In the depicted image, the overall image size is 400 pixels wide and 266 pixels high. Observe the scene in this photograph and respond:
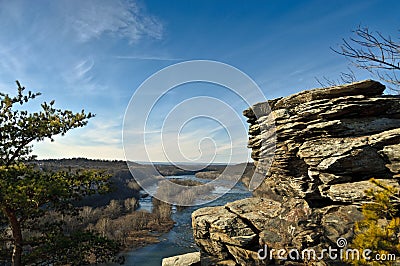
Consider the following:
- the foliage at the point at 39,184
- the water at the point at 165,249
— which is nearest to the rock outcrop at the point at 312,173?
the foliage at the point at 39,184

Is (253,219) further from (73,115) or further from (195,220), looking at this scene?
(73,115)

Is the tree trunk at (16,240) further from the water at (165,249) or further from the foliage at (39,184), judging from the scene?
the water at (165,249)

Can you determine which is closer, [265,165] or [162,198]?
[265,165]

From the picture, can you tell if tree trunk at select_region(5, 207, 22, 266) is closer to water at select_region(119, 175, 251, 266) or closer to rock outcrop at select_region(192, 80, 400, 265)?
rock outcrop at select_region(192, 80, 400, 265)

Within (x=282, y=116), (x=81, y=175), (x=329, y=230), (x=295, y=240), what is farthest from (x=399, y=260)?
(x=81, y=175)

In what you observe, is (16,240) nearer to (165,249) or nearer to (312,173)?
(312,173)

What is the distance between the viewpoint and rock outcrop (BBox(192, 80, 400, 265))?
8.46 meters

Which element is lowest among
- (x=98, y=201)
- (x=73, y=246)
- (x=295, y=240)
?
(x=98, y=201)

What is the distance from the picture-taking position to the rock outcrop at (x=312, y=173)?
8.46m

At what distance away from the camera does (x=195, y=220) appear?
38.8ft

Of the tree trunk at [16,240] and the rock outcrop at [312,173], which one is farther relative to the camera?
the tree trunk at [16,240]

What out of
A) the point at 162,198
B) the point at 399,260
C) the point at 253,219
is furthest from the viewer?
the point at 162,198

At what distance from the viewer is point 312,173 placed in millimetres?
9500

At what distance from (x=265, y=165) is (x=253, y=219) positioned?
280 centimetres
